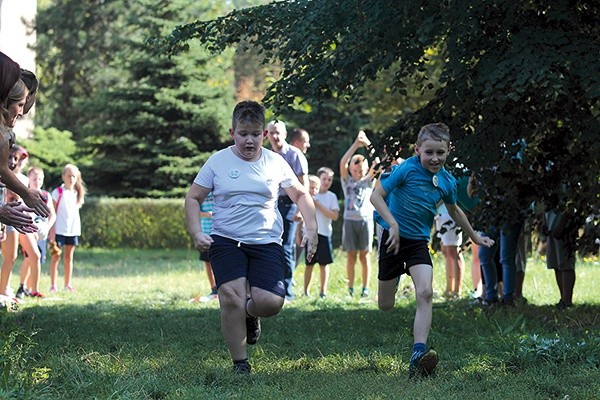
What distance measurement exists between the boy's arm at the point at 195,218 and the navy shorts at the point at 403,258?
155 centimetres

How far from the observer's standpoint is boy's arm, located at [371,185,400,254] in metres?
6.83

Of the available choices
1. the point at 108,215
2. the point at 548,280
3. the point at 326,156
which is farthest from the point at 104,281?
the point at 326,156

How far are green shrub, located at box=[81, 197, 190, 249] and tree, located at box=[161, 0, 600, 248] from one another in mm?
17783

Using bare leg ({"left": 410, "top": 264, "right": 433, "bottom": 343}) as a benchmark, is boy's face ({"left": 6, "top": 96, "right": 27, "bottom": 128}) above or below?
above

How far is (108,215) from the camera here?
27938 mm

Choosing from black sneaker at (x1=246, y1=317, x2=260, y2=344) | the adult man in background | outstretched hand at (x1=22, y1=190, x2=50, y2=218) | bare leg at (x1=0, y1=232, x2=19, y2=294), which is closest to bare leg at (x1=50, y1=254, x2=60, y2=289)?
bare leg at (x1=0, y1=232, x2=19, y2=294)

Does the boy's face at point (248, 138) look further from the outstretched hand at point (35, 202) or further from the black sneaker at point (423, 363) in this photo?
the black sneaker at point (423, 363)

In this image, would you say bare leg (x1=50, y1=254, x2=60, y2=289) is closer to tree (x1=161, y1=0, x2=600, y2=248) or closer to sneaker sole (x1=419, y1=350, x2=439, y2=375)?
tree (x1=161, y1=0, x2=600, y2=248)

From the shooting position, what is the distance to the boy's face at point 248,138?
6.67 metres

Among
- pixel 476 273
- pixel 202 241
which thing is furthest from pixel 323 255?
pixel 202 241

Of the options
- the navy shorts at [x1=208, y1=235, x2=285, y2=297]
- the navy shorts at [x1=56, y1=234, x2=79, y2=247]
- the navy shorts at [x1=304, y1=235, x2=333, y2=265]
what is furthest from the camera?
the navy shorts at [x1=56, y1=234, x2=79, y2=247]

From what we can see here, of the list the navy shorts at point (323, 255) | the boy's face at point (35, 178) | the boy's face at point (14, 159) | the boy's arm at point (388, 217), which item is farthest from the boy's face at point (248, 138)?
the boy's face at point (35, 178)

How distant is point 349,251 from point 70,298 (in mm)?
3783

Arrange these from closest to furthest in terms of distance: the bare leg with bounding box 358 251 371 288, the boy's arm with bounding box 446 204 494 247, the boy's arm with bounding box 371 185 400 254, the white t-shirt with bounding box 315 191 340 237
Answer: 1. the boy's arm with bounding box 371 185 400 254
2. the boy's arm with bounding box 446 204 494 247
3. the bare leg with bounding box 358 251 371 288
4. the white t-shirt with bounding box 315 191 340 237
